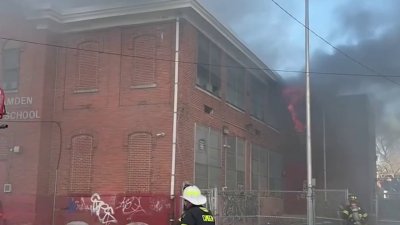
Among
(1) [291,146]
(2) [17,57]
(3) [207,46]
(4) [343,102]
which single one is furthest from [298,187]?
(2) [17,57]

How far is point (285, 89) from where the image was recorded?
20.6 meters

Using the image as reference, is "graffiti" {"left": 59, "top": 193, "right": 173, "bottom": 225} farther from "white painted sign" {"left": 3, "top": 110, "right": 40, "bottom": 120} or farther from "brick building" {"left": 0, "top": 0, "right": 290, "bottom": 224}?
"white painted sign" {"left": 3, "top": 110, "right": 40, "bottom": 120}

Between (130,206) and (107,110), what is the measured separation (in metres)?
2.54

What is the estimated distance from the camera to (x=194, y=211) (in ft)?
13.8

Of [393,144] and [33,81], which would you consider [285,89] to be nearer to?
[393,144]

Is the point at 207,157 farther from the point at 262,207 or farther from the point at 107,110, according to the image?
the point at 262,207

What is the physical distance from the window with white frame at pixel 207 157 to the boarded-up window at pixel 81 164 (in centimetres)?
275

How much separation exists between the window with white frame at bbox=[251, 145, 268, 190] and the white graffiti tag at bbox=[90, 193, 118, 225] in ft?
21.4

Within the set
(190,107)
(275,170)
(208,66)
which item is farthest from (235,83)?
(275,170)

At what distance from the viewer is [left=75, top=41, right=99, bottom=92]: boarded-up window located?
45.9 feet

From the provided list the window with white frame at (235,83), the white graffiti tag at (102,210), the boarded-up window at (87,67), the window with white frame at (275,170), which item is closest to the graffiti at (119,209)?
the white graffiti tag at (102,210)

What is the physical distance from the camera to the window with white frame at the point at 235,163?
16.0m

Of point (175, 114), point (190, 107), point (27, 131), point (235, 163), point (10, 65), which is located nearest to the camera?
point (175, 114)

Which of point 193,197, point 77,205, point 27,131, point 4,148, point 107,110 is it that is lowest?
point 77,205
